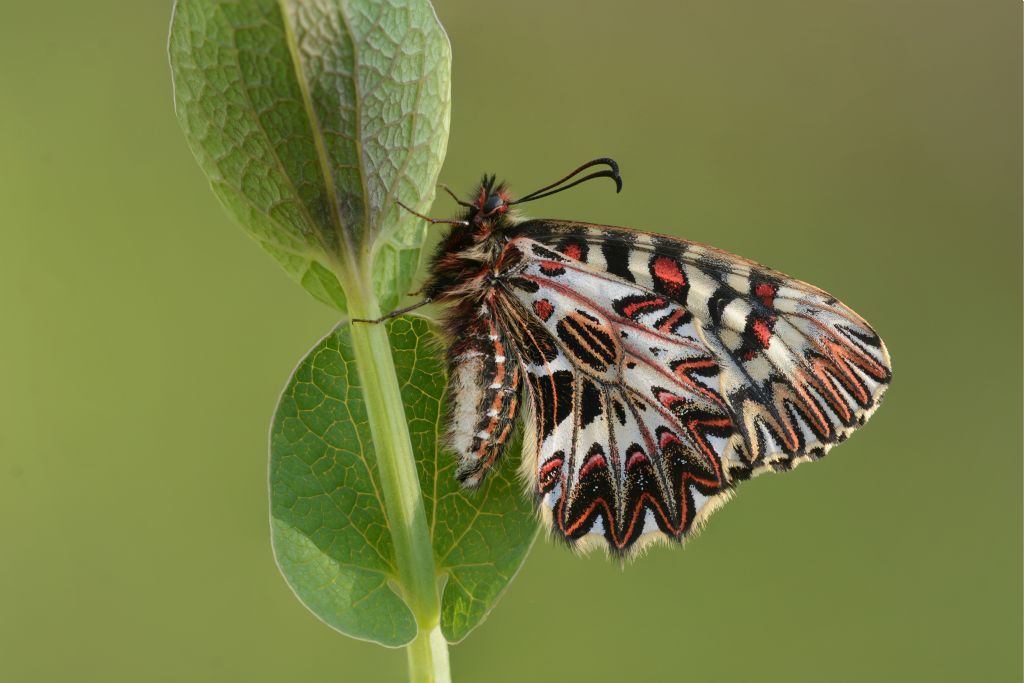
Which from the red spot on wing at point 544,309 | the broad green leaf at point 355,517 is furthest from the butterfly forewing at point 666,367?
the broad green leaf at point 355,517

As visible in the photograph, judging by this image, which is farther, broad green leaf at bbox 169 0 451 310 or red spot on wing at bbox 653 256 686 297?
red spot on wing at bbox 653 256 686 297

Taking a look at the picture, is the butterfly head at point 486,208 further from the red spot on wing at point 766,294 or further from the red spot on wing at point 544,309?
the red spot on wing at point 766,294

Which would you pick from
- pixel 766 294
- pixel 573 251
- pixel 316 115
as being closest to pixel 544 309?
pixel 573 251

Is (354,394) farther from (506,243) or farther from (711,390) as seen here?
(711,390)

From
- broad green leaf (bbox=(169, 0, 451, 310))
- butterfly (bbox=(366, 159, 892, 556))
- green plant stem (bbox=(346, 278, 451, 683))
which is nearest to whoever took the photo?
broad green leaf (bbox=(169, 0, 451, 310))

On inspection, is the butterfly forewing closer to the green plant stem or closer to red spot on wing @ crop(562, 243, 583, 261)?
red spot on wing @ crop(562, 243, 583, 261)

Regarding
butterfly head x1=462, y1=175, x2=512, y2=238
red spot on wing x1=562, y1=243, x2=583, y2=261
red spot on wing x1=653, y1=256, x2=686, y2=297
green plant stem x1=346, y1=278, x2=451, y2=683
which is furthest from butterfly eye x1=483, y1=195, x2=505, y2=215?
green plant stem x1=346, y1=278, x2=451, y2=683
